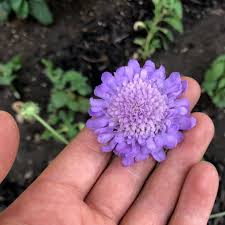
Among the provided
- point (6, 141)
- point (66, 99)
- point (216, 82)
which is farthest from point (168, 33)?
point (6, 141)

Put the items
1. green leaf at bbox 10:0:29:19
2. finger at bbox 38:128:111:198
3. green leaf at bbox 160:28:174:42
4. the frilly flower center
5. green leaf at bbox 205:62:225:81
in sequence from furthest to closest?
green leaf at bbox 10:0:29:19 < green leaf at bbox 160:28:174:42 < green leaf at bbox 205:62:225:81 < finger at bbox 38:128:111:198 < the frilly flower center

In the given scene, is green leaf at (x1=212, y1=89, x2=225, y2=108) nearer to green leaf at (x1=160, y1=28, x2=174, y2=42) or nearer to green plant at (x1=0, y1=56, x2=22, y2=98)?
green leaf at (x1=160, y1=28, x2=174, y2=42)

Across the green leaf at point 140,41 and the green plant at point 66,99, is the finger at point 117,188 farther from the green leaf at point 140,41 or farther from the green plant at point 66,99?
the green leaf at point 140,41

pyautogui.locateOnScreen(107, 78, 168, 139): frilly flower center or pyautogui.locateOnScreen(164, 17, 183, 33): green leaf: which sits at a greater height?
pyautogui.locateOnScreen(107, 78, 168, 139): frilly flower center

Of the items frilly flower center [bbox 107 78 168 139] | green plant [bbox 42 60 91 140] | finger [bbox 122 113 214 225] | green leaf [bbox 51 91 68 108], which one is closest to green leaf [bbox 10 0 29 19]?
green plant [bbox 42 60 91 140]

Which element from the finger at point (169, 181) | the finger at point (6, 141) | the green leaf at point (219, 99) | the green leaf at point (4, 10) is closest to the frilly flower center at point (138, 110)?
the finger at point (169, 181)
